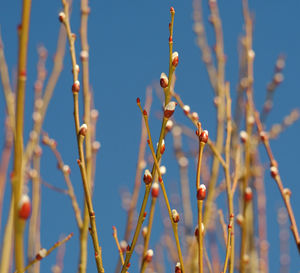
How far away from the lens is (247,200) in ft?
5.80

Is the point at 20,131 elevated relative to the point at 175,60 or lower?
lower

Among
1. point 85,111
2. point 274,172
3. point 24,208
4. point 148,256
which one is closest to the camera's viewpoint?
point 24,208

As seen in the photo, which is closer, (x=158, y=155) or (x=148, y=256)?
(x=158, y=155)

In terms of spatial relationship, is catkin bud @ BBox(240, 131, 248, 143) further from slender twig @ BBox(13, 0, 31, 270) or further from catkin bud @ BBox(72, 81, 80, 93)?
slender twig @ BBox(13, 0, 31, 270)

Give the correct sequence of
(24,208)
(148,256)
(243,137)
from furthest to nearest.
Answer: (243,137)
(148,256)
(24,208)

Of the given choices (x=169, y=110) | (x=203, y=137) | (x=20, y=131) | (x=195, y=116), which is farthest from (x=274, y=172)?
(x=20, y=131)

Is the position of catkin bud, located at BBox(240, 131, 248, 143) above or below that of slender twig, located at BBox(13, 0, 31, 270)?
above

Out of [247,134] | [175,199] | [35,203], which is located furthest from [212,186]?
[175,199]

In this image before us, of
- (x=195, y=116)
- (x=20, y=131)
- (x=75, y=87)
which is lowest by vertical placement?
(x=20, y=131)

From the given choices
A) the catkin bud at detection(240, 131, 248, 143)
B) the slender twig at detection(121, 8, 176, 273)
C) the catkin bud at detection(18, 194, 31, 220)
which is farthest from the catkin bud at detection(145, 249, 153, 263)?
the catkin bud at detection(240, 131, 248, 143)

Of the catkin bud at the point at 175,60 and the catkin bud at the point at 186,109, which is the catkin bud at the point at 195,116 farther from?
the catkin bud at the point at 175,60

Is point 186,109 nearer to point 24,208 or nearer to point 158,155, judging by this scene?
point 158,155

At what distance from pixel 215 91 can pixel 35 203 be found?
1202mm

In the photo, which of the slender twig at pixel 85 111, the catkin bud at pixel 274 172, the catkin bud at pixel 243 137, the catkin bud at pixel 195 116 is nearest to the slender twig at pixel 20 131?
the slender twig at pixel 85 111
